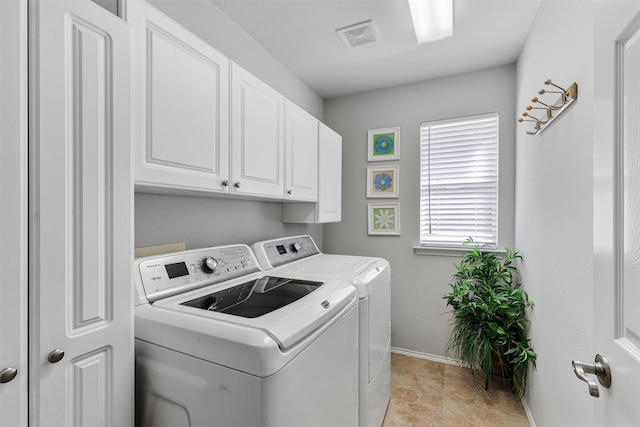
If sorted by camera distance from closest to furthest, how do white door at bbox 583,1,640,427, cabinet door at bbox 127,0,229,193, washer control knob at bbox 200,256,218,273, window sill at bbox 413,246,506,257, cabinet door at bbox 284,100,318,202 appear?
white door at bbox 583,1,640,427 < cabinet door at bbox 127,0,229,193 < washer control knob at bbox 200,256,218,273 < cabinet door at bbox 284,100,318,202 < window sill at bbox 413,246,506,257

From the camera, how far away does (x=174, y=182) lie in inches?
44.1

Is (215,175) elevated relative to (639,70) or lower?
lower

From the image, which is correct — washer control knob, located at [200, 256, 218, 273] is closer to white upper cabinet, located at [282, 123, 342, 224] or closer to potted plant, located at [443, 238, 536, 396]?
white upper cabinet, located at [282, 123, 342, 224]

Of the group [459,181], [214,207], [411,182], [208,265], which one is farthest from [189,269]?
[459,181]

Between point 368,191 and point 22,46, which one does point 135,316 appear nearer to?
point 22,46

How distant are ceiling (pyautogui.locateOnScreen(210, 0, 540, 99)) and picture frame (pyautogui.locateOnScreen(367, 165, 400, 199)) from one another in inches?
31.6

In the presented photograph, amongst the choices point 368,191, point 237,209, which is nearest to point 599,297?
point 237,209

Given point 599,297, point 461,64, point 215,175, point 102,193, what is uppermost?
point 461,64

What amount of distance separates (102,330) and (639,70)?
4.55 ft

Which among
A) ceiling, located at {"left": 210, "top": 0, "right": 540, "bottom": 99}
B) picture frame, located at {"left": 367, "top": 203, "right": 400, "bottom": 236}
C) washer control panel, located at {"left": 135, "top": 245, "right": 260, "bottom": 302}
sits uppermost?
ceiling, located at {"left": 210, "top": 0, "right": 540, "bottom": 99}

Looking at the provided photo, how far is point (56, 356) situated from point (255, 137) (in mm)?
1174

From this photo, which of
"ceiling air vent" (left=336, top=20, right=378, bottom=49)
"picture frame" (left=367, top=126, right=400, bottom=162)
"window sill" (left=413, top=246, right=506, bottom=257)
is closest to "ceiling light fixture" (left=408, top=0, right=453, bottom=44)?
"ceiling air vent" (left=336, top=20, right=378, bottom=49)

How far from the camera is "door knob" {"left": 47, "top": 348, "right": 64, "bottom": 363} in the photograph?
0.70 metres

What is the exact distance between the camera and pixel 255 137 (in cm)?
155
